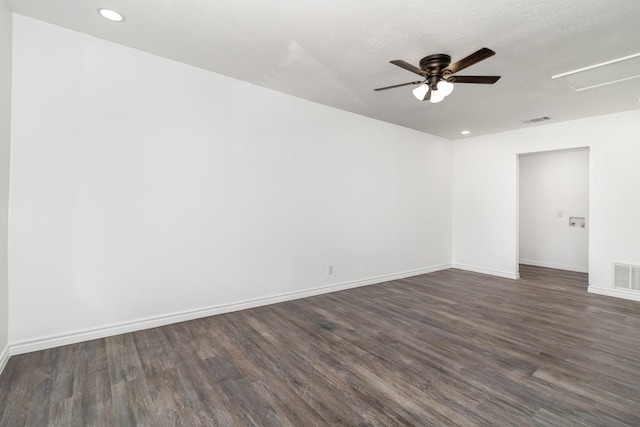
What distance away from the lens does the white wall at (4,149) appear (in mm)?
2230

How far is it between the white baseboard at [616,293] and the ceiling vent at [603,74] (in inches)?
121

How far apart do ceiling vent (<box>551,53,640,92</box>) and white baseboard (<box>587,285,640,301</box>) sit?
3083 mm

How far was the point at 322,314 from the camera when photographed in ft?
11.6

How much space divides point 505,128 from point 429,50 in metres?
3.61

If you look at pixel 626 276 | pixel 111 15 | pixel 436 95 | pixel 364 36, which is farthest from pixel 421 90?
pixel 626 276

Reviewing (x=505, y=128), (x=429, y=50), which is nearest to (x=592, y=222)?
(x=505, y=128)

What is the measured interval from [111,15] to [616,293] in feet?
23.3

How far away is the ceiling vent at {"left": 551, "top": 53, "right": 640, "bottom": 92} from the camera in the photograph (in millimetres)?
2928

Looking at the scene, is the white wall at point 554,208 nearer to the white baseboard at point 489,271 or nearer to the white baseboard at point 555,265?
the white baseboard at point 555,265

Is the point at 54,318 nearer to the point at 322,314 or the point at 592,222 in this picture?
the point at 322,314

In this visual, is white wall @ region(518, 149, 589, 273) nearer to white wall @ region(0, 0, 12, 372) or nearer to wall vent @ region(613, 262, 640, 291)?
wall vent @ region(613, 262, 640, 291)

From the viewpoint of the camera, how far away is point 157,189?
3.06 meters

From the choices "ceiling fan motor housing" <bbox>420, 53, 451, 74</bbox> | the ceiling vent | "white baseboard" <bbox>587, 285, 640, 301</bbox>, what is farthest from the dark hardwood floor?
the ceiling vent

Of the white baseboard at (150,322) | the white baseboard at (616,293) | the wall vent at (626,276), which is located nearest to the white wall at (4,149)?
the white baseboard at (150,322)
